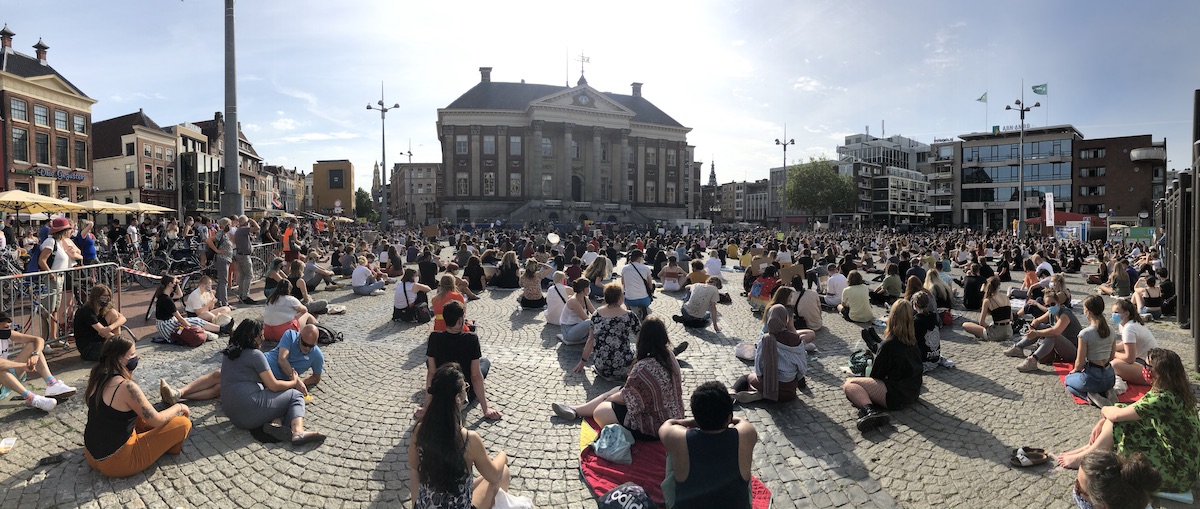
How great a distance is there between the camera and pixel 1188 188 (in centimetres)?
970

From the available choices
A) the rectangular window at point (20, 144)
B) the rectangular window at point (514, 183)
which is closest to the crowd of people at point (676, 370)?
the rectangular window at point (20, 144)

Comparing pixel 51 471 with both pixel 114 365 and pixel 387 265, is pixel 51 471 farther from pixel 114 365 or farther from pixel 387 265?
pixel 387 265

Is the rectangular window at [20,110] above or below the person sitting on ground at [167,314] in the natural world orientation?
above

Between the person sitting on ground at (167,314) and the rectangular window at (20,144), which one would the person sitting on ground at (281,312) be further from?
the rectangular window at (20,144)

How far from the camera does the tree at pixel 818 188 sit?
85.6m

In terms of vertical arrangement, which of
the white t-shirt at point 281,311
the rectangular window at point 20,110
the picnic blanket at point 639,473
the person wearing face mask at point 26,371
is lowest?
the picnic blanket at point 639,473

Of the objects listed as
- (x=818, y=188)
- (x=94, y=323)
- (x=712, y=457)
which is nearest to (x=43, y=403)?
(x=94, y=323)

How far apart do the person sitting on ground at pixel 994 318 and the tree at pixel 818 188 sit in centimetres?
8054

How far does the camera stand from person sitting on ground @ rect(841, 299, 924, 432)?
602 cm

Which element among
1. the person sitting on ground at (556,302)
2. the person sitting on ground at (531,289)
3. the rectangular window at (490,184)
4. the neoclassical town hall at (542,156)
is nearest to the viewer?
the person sitting on ground at (556,302)

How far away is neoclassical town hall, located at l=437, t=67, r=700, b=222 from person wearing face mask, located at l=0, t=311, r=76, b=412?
58272mm

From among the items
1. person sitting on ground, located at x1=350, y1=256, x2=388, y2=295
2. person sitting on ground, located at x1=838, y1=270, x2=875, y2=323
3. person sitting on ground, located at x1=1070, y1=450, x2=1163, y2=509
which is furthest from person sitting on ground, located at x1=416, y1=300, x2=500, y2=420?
person sitting on ground, located at x1=350, y1=256, x2=388, y2=295

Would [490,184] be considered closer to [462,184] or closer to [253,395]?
[462,184]

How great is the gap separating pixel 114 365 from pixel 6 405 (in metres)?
2.82
